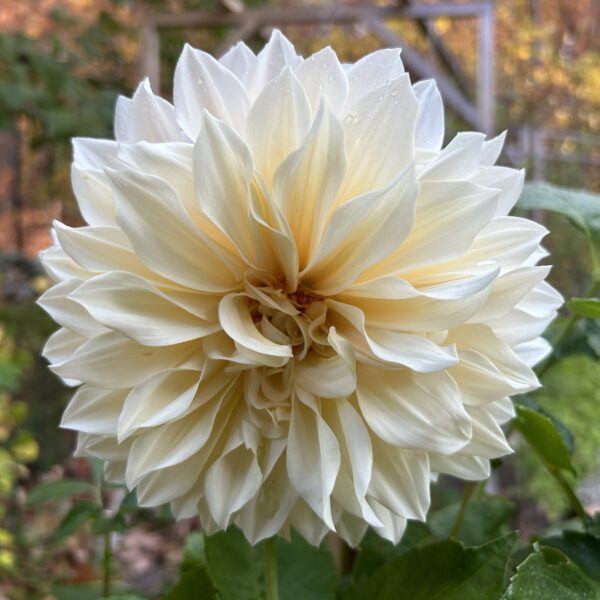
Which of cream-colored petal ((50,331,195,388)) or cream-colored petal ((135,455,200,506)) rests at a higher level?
cream-colored petal ((50,331,195,388))

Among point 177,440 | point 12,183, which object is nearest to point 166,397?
point 177,440

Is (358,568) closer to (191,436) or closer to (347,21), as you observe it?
(191,436)

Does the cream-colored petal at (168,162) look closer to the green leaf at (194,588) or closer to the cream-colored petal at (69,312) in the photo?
the cream-colored petal at (69,312)

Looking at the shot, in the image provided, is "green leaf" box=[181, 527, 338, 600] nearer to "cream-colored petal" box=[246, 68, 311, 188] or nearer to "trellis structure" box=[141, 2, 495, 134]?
"cream-colored petal" box=[246, 68, 311, 188]

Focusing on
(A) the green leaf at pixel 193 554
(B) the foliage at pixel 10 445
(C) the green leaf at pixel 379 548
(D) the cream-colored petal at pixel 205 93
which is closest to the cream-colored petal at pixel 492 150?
(D) the cream-colored petal at pixel 205 93

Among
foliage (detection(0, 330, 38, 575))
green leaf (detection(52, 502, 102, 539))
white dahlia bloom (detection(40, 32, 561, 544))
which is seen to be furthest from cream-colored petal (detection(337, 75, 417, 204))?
foliage (detection(0, 330, 38, 575))

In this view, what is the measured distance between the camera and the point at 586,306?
0.36 metres

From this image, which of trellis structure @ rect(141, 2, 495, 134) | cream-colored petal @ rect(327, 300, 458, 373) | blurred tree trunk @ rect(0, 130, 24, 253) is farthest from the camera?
blurred tree trunk @ rect(0, 130, 24, 253)

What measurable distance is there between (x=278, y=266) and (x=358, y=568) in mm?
184

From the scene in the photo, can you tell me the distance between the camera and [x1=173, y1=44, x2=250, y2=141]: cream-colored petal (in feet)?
0.98

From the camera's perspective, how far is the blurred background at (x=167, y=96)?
147 cm

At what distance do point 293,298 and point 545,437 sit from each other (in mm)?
148

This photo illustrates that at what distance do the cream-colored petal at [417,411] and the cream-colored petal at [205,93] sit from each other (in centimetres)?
12

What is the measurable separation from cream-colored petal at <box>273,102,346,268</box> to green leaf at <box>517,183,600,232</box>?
208mm
